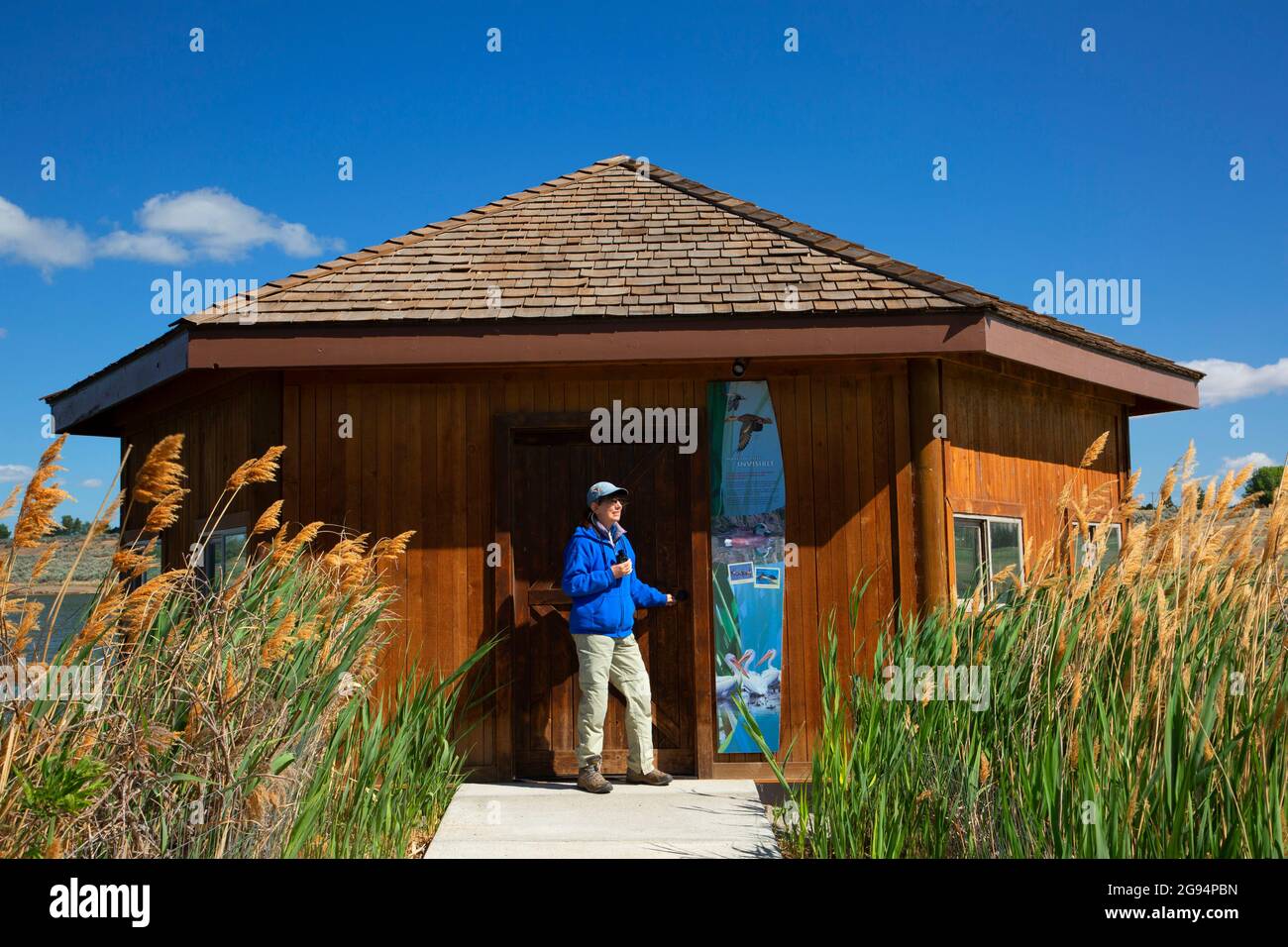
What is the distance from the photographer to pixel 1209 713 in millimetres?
3359

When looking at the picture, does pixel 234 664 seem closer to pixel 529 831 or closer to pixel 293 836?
pixel 293 836

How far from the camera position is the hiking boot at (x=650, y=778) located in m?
6.55

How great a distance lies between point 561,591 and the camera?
23.2 ft

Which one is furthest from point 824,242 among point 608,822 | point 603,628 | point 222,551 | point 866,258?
point 222,551

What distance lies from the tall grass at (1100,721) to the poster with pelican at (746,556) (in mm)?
1811

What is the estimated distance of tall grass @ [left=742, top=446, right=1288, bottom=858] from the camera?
11.0 ft

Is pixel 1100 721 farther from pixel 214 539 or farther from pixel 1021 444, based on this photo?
pixel 214 539

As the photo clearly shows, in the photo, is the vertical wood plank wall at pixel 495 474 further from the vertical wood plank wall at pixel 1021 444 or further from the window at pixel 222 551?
the window at pixel 222 551

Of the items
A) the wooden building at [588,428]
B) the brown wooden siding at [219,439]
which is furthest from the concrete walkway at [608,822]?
the brown wooden siding at [219,439]

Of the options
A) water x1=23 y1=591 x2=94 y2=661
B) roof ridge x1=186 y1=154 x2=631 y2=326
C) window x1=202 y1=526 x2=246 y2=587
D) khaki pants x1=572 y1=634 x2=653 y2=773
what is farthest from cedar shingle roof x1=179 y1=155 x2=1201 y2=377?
water x1=23 y1=591 x2=94 y2=661

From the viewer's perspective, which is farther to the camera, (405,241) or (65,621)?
(405,241)

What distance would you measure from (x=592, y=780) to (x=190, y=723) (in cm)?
308
